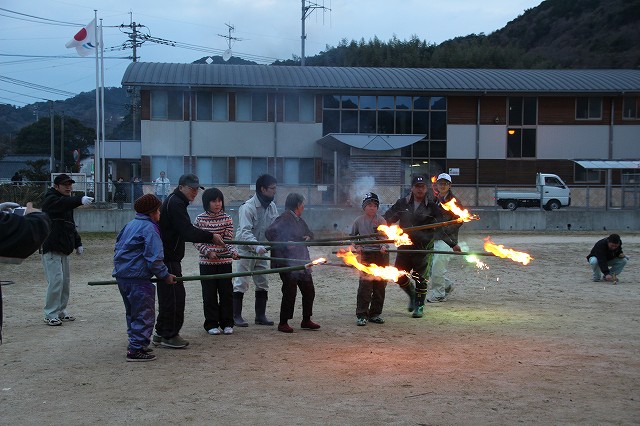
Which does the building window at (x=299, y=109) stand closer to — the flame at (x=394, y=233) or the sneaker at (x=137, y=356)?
the flame at (x=394, y=233)

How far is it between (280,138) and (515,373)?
30968mm

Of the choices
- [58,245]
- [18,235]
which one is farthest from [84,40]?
[18,235]

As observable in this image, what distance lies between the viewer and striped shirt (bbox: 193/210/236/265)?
8438 millimetres

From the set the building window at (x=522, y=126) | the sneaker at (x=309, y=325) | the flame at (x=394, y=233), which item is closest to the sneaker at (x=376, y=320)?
the sneaker at (x=309, y=325)

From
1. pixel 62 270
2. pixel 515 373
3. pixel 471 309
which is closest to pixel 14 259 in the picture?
pixel 515 373

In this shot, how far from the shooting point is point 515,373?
6590mm

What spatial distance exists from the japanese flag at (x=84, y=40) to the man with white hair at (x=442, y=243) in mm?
29346

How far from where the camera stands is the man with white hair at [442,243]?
1056cm

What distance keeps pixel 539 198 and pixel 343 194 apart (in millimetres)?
8166

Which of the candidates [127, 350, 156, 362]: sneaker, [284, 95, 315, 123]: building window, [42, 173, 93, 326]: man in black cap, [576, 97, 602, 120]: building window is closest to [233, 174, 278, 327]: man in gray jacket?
[127, 350, 156, 362]: sneaker

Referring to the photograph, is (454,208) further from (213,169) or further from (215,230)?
(213,169)

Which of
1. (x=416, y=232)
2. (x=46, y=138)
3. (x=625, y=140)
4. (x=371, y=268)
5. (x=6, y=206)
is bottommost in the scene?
(x=371, y=268)

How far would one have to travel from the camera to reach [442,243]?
1088cm

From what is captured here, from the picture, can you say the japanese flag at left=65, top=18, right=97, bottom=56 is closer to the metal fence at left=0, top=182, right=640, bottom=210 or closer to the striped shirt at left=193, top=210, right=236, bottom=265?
the metal fence at left=0, top=182, right=640, bottom=210
